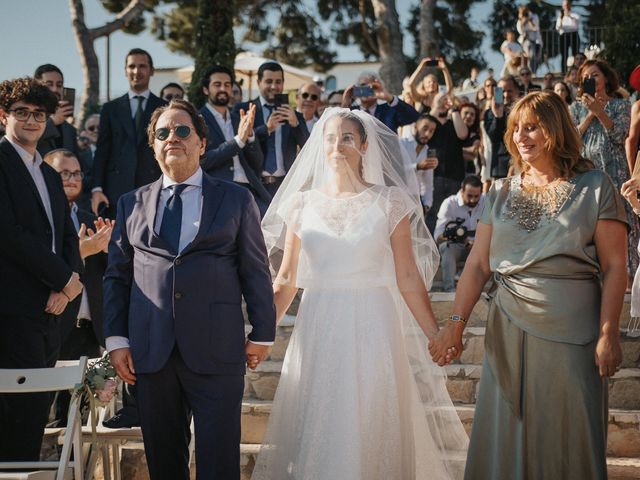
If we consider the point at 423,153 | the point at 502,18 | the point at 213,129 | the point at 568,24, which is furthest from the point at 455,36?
the point at 213,129

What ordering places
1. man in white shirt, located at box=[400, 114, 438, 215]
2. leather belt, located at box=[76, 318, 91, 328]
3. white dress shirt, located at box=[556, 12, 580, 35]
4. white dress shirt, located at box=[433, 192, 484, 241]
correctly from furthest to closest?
white dress shirt, located at box=[556, 12, 580, 35] < man in white shirt, located at box=[400, 114, 438, 215] < white dress shirt, located at box=[433, 192, 484, 241] < leather belt, located at box=[76, 318, 91, 328]

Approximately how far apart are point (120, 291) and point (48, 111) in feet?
4.41

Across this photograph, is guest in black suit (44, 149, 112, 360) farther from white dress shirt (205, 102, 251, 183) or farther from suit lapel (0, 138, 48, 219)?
suit lapel (0, 138, 48, 219)

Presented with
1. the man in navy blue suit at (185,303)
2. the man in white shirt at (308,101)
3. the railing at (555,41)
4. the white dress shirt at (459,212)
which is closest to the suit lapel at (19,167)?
the man in navy blue suit at (185,303)

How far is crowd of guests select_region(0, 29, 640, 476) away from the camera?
15.5 feet

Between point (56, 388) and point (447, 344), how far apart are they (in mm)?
1932

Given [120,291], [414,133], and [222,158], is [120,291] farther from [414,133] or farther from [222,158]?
[414,133]

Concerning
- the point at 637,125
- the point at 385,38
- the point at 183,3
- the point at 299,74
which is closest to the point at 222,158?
the point at 637,125

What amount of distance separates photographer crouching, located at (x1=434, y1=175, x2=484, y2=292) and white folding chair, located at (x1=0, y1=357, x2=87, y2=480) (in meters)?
4.12

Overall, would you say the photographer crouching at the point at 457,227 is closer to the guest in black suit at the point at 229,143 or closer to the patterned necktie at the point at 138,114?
the guest in black suit at the point at 229,143

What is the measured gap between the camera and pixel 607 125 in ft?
23.7

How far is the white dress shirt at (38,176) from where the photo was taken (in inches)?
189

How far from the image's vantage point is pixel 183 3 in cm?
2534

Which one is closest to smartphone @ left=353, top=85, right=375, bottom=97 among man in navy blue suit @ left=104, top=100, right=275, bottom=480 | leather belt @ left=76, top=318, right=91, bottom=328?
leather belt @ left=76, top=318, right=91, bottom=328
